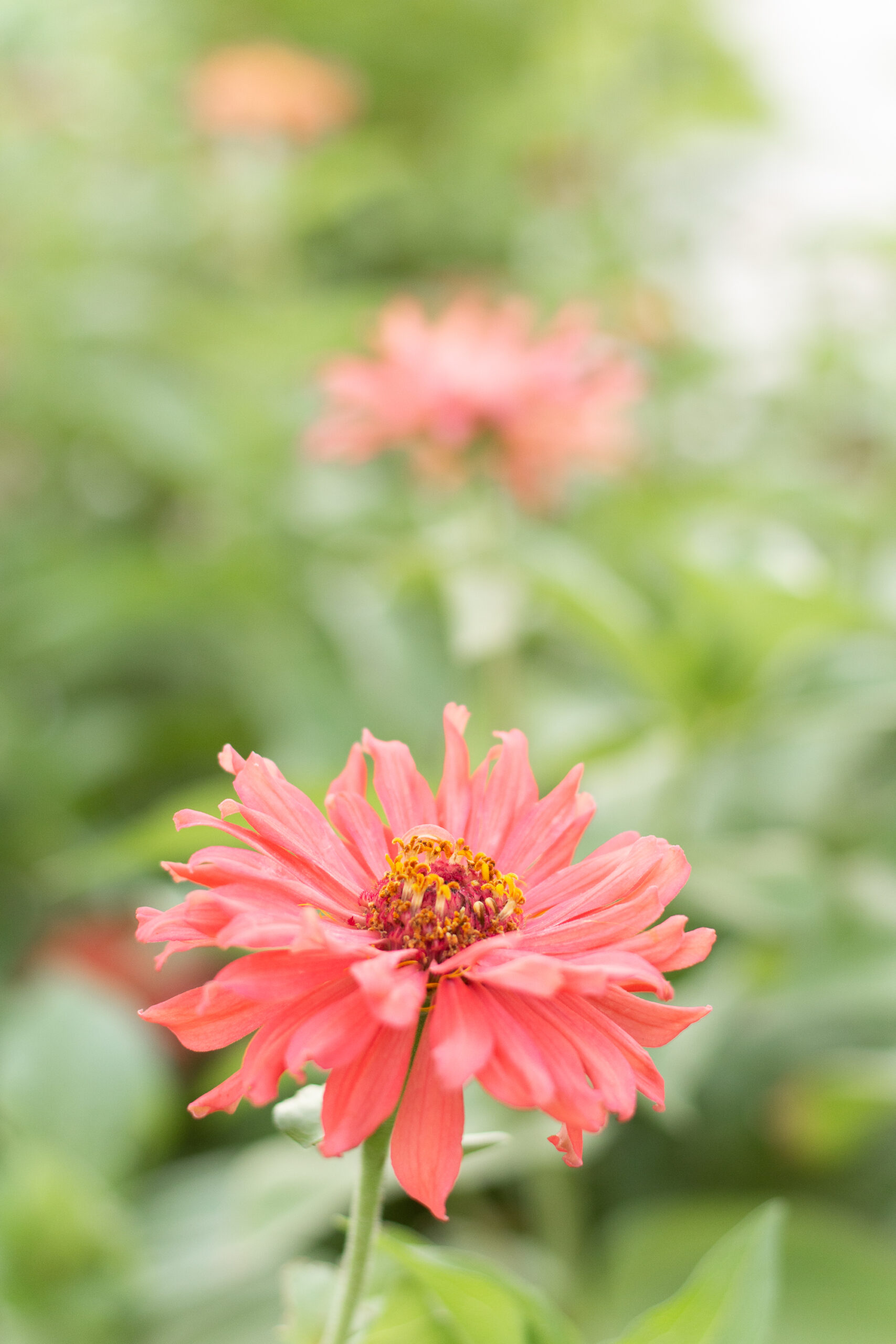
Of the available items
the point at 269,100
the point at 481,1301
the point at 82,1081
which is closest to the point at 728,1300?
the point at 481,1301

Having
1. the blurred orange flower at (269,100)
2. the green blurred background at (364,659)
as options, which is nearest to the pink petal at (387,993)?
the green blurred background at (364,659)

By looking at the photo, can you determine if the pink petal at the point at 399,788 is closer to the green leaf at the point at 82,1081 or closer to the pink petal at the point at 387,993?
the pink petal at the point at 387,993

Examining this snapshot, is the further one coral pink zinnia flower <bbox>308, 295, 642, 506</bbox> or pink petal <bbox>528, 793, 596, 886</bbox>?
coral pink zinnia flower <bbox>308, 295, 642, 506</bbox>

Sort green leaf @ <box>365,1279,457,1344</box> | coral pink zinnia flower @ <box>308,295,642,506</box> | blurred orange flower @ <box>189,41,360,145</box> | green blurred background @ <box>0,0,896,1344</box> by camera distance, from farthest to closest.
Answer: blurred orange flower @ <box>189,41,360,145</box>, coral pink zinnia flower @ <box>308,295,642,506</box>, green blurred background @ <box>0,0,896,1344</box>, green leaf @ <box>365,1279,457,1344</box>

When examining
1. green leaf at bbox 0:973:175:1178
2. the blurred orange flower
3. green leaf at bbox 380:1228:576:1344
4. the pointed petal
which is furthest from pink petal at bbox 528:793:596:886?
the blurred orange flower

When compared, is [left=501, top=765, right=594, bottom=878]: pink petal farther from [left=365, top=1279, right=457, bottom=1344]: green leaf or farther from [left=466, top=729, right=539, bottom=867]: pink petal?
[left=365, top=1279, right=457, bottom=1344]: green leaf

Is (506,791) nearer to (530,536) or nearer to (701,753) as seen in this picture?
(701,753)

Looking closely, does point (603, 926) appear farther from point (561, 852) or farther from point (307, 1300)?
point (307, 1300)
